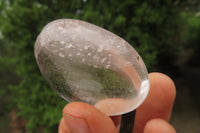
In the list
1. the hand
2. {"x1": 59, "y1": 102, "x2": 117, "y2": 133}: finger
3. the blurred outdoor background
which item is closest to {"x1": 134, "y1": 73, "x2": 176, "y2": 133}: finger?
the hand

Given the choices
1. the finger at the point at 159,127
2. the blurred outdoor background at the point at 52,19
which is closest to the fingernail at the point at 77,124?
the finger at the point at 159,127

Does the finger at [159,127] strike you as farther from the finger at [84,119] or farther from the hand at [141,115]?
the finger at [84,119]

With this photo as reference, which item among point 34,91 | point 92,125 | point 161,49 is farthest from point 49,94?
point 161,49

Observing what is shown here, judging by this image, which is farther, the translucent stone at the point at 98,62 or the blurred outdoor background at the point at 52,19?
the blurred outdoor background at the point at 52,19

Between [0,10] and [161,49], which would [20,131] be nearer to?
[0,10]

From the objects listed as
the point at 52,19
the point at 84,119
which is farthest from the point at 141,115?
the point at 52,19

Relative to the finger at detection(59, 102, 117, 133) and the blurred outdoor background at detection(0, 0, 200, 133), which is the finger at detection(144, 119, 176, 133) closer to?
the finger at detection(59, 102, 117, 133)
